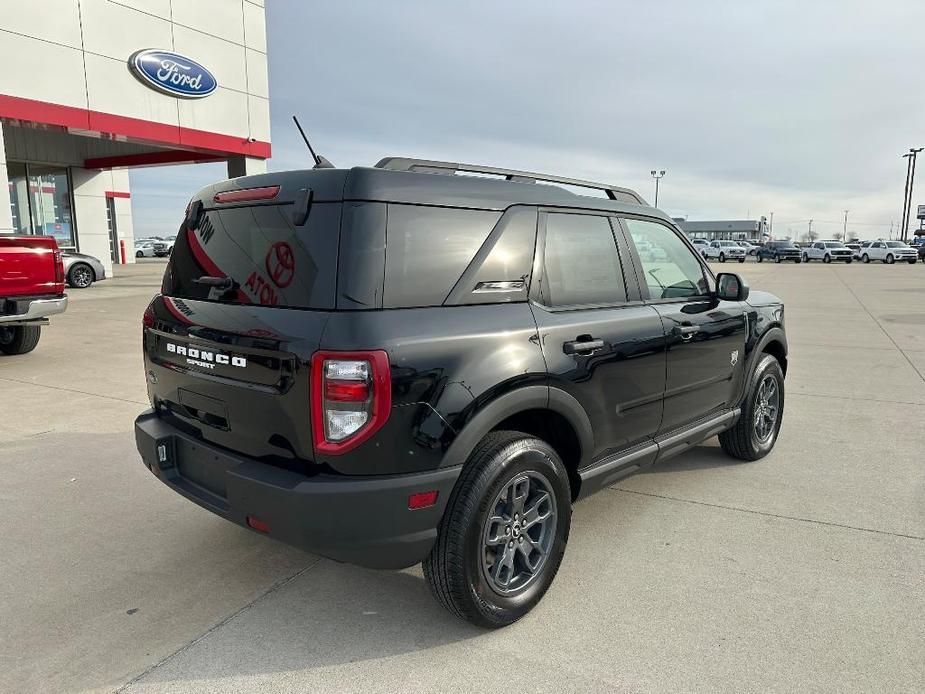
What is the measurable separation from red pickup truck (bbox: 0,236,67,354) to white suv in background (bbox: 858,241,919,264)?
161ft

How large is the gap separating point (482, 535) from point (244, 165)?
18.7 metres

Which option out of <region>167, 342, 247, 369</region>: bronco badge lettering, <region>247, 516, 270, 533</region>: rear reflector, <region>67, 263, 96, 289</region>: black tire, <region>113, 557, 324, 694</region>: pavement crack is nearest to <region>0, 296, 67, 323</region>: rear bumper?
<region>167, 342, 247, 369</region>: bronco badge lettering

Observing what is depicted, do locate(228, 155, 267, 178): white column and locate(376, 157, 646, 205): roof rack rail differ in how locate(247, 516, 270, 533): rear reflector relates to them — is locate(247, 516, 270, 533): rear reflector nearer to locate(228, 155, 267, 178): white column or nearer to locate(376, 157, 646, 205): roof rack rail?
locate(376, 157, 646, 205): roof rack rail

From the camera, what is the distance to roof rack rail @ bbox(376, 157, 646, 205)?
8.87ft

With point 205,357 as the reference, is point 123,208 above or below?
above

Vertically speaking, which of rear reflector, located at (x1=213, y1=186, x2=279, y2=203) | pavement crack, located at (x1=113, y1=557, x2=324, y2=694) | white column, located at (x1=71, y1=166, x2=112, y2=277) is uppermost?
white column, located at (x1=71, y1=166, x2=112, y2=277)

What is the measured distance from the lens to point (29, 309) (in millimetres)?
7332

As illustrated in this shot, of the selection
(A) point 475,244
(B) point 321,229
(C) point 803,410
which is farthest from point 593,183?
(C) point 803,410

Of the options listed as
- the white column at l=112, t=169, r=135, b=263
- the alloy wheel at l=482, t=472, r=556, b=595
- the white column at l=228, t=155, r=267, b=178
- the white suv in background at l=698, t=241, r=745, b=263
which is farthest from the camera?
the white suv in background at l=698, t=241, r=745, b=263

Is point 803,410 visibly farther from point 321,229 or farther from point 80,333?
point 80,333

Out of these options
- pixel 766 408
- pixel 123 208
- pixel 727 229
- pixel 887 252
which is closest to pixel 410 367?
pixel 766 408

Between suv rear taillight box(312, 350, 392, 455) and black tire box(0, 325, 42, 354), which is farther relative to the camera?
black tire box(0, 325, 42, 354)

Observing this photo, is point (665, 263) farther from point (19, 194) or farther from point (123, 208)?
point (123, 208)

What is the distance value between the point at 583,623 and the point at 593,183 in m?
2.26
